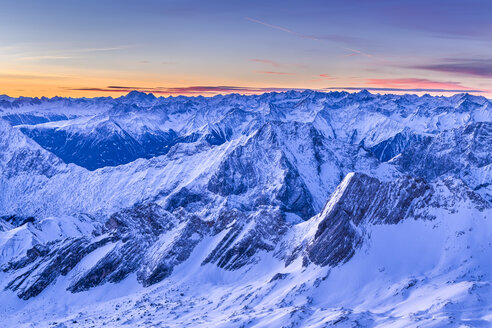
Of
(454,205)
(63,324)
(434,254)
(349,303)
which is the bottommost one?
(63,324)

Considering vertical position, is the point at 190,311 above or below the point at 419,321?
below

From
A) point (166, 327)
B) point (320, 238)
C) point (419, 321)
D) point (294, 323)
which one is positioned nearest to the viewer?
point (419, 321)

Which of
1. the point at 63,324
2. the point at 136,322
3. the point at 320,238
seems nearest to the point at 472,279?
the point at 320,238

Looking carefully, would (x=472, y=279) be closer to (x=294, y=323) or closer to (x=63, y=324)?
(x=294, y=323)

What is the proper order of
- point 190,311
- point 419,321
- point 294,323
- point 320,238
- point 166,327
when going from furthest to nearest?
point 320,238
point 190,311
point 166,327
point 294,323
point 419,321

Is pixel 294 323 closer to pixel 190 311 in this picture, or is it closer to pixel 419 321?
pixel 419 321

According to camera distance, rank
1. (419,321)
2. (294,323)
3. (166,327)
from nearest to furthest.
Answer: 1. (419,321)
2. (294,323)
3. (166,327)

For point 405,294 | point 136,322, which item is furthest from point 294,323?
point 136,322

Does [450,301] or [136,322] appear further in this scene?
[136,322]

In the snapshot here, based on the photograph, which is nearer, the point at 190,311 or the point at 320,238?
the point at 190,311
